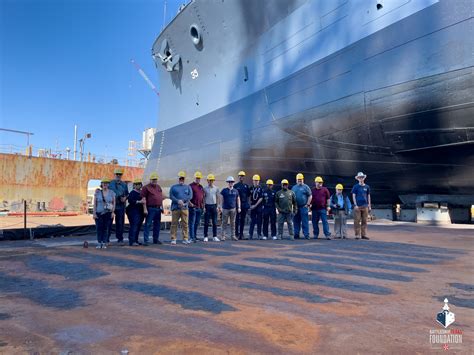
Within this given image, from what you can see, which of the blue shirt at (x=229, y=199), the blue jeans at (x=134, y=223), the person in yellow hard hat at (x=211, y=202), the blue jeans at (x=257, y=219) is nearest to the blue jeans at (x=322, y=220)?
the blue jeans at (x=257, y=219)

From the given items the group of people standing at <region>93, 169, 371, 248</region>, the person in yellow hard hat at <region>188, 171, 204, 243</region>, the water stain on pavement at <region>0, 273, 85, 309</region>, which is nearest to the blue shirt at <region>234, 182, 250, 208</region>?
the group of people standing at <region>93, 169, 371, 248</region>

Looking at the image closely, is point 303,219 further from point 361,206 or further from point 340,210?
point 361,206

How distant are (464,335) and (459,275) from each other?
2.21 meters

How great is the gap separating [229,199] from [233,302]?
533cm

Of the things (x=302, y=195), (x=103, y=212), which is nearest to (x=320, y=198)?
(x=302, y=195)

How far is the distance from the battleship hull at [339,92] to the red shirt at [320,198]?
1.90 m

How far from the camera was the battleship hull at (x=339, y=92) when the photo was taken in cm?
802

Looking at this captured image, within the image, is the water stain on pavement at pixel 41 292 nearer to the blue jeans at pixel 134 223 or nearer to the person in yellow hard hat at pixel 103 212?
the person in yellow hard hat at pixel 103 212

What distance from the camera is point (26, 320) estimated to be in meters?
2.77

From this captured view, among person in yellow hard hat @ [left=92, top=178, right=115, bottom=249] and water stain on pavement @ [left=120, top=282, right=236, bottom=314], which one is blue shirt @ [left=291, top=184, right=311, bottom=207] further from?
water stain on pavement @ [left=120, top=282, right=236, bottom=314]

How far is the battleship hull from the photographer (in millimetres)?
8016

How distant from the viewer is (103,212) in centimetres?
700

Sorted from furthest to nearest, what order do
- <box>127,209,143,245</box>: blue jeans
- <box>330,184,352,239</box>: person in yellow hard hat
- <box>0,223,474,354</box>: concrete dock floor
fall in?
<box>330,184,352,239</box>: person in yellow hard hat, <box>127,209,143,245</box>: blue jeans, <box>0,223,474,354</box>: concrete dock floor

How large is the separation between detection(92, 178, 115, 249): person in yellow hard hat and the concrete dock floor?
1012 mm
